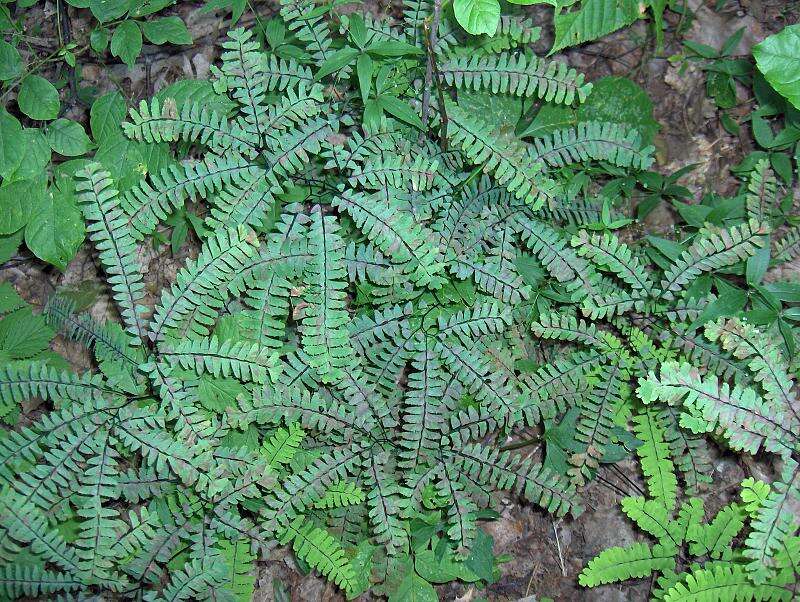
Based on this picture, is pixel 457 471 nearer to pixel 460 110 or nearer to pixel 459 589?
pixel 459 589

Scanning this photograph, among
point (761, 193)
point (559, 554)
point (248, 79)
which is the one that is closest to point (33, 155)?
point (248, 79)

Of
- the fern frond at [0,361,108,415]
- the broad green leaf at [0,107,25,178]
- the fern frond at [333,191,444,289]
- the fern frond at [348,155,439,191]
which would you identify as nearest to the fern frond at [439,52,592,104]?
the fern frond at [348,155,439,191]

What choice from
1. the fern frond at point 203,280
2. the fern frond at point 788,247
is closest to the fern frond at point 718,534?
the fern frond at point 788,247

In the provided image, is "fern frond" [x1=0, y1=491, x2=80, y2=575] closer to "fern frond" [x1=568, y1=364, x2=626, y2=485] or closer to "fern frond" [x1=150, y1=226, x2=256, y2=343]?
"fern frond" [x1=150, y1=226, x2=256, y2=343]

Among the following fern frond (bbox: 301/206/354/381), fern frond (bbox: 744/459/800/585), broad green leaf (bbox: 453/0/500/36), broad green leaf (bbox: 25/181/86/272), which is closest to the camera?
broad green leaf (bbox: 453/0/500/36)

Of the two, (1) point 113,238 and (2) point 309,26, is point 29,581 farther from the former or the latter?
(2) point 309,26

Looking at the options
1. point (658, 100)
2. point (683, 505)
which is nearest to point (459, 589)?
point (683, 505)

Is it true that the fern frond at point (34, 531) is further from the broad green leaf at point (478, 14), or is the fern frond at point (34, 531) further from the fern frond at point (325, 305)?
the broad green leaf at point (478, 14)
